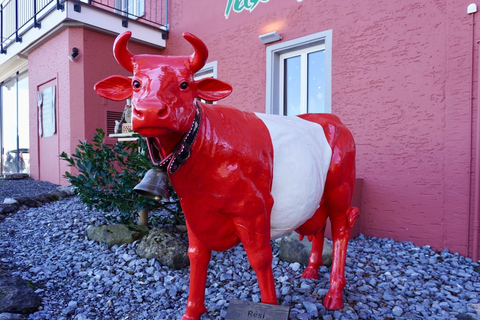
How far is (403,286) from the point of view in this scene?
2885 mm

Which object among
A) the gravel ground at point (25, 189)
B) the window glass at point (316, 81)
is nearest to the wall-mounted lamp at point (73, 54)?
the gravel ground at point (25, 189)

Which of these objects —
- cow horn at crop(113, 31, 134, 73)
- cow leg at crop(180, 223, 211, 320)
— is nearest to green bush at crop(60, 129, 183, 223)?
cow leg at crop(180, 223, 211, 320)

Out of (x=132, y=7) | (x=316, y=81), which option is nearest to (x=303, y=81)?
(x=316, y=81)

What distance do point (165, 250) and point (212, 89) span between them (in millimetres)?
2081

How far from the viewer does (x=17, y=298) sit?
2.33m

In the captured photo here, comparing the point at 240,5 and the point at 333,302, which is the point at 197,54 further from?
the point at 240,5

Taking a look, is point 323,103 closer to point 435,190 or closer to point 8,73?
point 435,190

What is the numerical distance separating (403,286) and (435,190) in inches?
59.4

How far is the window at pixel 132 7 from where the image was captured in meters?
8.34

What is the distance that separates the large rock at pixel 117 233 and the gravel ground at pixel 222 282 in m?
0.10

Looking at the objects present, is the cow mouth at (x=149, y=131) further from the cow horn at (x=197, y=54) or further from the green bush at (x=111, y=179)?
the green bush at (x=111, y=179)

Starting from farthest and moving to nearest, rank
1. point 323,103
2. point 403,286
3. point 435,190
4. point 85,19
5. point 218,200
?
point 85,19 → point 323,103 → point 435,190 → point 403,286 → point 218,200

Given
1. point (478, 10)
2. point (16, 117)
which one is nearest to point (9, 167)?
point (16, 117)

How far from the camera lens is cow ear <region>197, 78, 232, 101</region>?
1507 millimetres
